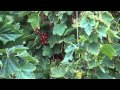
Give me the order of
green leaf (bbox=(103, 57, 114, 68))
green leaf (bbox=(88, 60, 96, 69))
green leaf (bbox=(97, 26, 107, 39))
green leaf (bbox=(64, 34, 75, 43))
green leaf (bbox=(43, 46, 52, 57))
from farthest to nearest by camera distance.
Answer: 1. green leaf (bbox=(43, 46, 52, 57))
2. green leaf (bbox=(64, 34, 75, 43))
3. green leaf (bbox=(103, 57, 114, 68))
4. green leaf (bbox=(97, 26, 107, 39))
5. green leaf (bbox=(88, 60, 96, 69))

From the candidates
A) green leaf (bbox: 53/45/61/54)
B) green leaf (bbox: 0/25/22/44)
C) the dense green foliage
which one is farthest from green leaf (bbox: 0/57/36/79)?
green leaf (bbox: 53/45/61/54)

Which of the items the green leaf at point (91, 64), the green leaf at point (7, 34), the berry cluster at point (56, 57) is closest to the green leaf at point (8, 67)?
the green leaf at point (7, 34)

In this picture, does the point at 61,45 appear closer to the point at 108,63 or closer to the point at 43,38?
the point at 43,38

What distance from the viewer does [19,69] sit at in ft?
4.23

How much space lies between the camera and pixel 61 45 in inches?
79.7

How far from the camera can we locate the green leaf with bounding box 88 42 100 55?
1621 millimetres

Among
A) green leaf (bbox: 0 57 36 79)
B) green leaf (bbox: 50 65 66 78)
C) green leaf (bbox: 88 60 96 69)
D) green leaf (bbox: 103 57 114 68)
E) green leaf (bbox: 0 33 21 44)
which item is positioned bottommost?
green leaf (bbox: 50 65 66 78)

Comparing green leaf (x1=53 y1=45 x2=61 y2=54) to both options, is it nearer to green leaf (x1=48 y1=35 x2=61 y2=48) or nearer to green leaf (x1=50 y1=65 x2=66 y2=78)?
green leaf (x1=48 y1=35 x2=61 y2=48)

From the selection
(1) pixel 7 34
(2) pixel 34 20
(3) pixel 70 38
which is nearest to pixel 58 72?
(3) pixel 70 38

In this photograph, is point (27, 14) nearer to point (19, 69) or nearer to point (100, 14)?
point (100, 14)

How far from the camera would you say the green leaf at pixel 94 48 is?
1.62 metres

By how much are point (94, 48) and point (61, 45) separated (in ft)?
1.42

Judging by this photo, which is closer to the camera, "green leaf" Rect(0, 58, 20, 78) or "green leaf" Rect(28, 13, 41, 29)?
"green leaf" Rect(0, 58, 20, 78)
